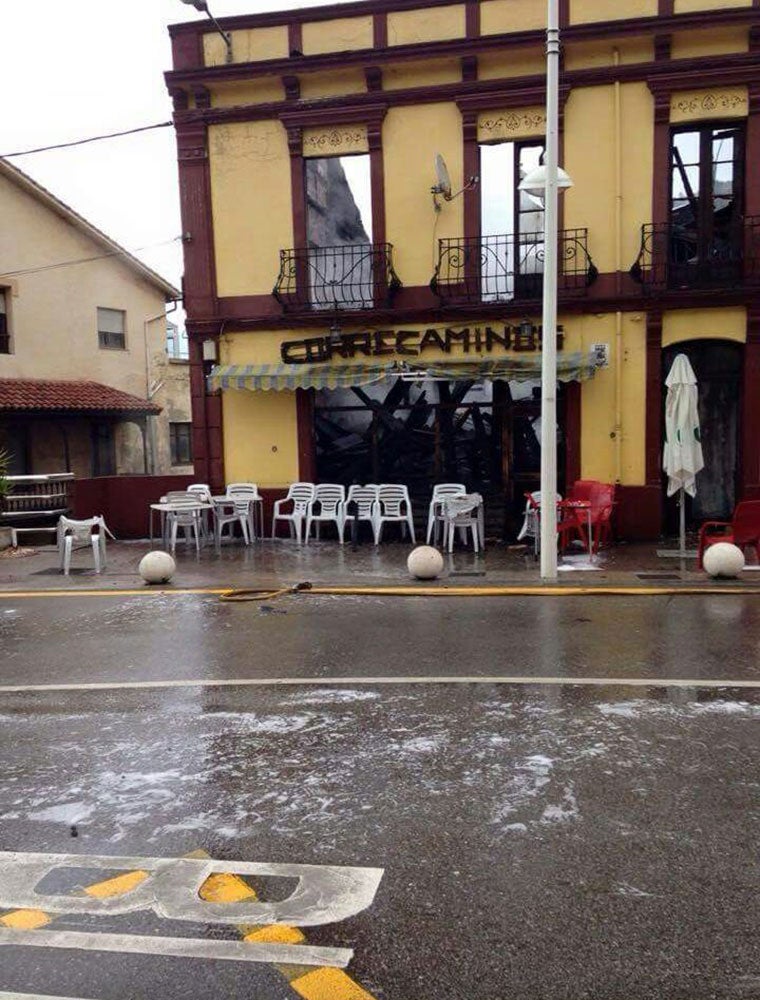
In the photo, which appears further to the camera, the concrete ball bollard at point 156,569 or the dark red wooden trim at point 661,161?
the dark red wooden trim at point 661,161

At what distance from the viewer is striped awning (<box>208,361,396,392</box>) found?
13758 millimetres

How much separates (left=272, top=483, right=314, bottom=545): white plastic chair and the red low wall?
6.67ft

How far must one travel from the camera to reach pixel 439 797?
4164 millimetres

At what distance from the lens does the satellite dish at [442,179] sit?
13594mm

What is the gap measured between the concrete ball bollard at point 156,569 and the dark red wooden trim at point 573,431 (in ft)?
22.1

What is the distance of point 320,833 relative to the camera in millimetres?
3832

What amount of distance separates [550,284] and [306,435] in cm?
606

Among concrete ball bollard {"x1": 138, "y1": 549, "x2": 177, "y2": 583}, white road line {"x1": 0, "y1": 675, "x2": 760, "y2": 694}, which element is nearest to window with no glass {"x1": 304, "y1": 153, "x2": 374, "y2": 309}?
concrete ball bollard {"x1": 138, "y1": 549, "x2": 177, "y2": 583}

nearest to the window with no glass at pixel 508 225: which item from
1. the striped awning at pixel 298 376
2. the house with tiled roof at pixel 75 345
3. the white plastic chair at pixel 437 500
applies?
the striped awning at pixel 298 376

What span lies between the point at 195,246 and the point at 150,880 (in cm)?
1331

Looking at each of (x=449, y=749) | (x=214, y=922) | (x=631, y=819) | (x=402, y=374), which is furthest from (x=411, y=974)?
(x=402, y=374)

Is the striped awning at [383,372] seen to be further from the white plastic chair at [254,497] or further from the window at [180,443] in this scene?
the window at [180,443]

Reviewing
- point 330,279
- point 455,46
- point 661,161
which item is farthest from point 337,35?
point 661,161

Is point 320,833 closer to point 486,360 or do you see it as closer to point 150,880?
point 150,880
